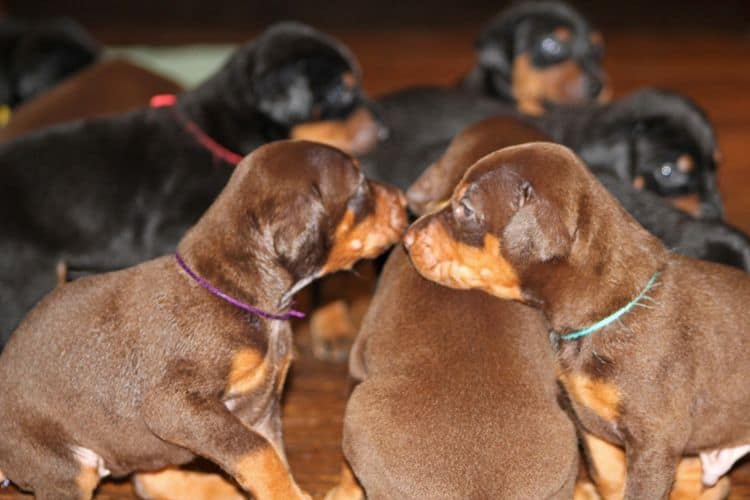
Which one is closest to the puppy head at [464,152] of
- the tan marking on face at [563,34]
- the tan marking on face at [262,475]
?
the tan marking on face at [262,475]

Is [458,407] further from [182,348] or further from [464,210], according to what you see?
[182,348]

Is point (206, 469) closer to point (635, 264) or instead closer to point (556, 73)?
point (635, 264)

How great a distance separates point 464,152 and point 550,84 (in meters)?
2.34

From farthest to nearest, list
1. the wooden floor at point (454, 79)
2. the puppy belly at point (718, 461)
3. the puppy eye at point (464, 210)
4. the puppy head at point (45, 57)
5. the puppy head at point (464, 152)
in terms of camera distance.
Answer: the puppy head at point (45, 57), the wooden floor at point (454, 79), the puppy head at point (464, 152), the puppy belly at point (718, 461), the puppy eye at point (464, 210)

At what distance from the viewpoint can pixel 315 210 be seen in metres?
3.28

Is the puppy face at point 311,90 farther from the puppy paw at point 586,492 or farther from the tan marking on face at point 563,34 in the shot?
the puppy paw at point 586,492

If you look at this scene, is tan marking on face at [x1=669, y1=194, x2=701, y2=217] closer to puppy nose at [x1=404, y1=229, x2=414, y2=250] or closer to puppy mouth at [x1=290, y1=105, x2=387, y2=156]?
puppy mouth at [x1=290, y1=105, x2=387, y2=156]

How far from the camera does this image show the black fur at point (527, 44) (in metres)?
5.84

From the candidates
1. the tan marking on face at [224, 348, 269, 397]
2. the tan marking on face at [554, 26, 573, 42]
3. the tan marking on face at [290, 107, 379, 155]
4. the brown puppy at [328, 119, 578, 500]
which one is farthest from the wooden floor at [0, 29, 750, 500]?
the tan marking on face at [554, 26, 573, 42]

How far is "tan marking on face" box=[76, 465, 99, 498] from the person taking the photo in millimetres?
3344

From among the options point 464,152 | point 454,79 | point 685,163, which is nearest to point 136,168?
point 464,152

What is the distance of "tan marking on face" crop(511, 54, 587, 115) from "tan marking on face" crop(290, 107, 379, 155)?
1336 mm

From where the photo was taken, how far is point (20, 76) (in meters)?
6.01

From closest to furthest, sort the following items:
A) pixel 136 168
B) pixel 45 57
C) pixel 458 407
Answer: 1. pixel 458 407
2. pixel 136 168
3. pixel 45 57
